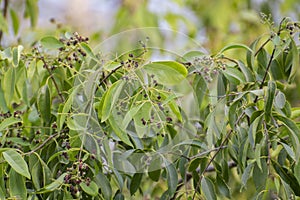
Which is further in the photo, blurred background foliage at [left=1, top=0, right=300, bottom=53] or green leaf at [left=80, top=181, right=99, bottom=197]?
blurred background foliage at [left=1, top=0, right=300, bottom=53]

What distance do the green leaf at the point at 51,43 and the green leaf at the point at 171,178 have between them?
228 mm

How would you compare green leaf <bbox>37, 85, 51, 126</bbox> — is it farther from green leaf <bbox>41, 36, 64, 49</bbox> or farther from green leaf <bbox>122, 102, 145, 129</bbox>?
green leaf <bbox>122, 102, 145, 129</bbox>

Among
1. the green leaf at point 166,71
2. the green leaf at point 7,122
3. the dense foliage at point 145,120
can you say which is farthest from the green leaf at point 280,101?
the green leaf at point 7,122

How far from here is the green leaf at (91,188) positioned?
801mm

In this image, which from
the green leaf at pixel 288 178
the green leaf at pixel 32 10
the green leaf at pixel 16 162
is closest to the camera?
the green leaf at pixel 16 162

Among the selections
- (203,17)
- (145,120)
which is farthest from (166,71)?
(203,17)

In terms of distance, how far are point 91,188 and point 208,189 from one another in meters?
0.16

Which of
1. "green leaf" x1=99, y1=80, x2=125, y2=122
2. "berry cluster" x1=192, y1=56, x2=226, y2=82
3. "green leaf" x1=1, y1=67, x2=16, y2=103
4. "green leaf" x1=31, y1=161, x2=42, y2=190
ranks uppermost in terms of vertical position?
"green leaf" x1=1, y1=67, x2=16, y2=103

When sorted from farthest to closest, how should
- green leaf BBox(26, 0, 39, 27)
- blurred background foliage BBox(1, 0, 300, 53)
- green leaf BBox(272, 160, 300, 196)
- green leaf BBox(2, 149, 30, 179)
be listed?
blurred background foliage BBox(1, 0, 300, 53)
green leaf BBox(26, 0, 39, 27)
green leaf BBox(272, 160, 300, 196)
green leaf BBox(2, 149, 30, 179)

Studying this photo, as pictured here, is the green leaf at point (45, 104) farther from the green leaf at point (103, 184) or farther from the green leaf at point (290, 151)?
the green leaf at point (290, 151)

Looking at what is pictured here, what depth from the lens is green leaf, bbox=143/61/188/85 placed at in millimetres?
807

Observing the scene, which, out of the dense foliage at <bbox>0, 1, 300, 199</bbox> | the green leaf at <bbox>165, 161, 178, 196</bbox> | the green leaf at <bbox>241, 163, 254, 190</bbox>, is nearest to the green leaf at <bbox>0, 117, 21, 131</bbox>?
the dense foliage at <bbox>0, 1, 300, 199</bbox>

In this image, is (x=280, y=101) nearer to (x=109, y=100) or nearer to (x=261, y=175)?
(x=261, y=175)

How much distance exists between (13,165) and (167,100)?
202mm
